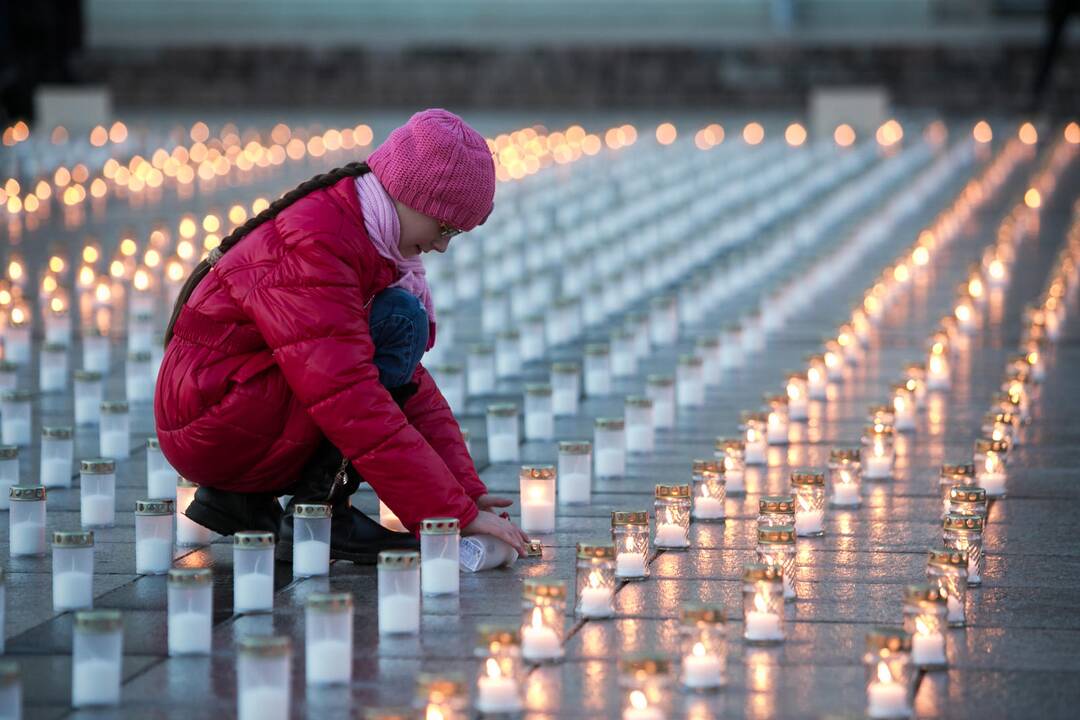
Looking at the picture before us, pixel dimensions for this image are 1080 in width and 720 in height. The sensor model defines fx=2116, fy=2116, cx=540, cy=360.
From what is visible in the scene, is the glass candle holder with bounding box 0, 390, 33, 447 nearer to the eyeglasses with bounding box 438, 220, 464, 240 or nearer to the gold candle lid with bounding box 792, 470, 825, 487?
the eyeglasses with bounding box 438, 220, 464, 240

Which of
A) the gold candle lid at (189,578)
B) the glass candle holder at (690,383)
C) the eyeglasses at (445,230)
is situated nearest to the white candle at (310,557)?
the gold candle lid at (189,578)

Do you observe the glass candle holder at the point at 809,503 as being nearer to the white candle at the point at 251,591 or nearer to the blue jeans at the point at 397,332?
the blue jeans at the point at 397,332

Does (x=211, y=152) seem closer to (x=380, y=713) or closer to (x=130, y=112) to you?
(x=130, y=112)

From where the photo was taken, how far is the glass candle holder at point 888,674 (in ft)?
14.5

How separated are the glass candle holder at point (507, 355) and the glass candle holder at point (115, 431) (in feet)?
7.90

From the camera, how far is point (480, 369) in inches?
361

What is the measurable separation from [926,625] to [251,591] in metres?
1.67

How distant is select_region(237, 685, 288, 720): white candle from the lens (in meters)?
4.30

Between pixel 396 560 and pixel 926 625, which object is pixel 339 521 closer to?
pixel 396 560

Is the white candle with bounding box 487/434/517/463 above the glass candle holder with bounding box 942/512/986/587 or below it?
above

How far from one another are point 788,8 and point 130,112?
9.53 meters

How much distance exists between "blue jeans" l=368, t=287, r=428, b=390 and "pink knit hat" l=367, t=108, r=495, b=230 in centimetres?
28

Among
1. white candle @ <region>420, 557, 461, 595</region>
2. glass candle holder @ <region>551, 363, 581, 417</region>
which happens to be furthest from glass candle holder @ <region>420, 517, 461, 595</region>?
glass candle holder @ <region>551, 363, 581, 417</region>

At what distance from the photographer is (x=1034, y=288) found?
12.5m
